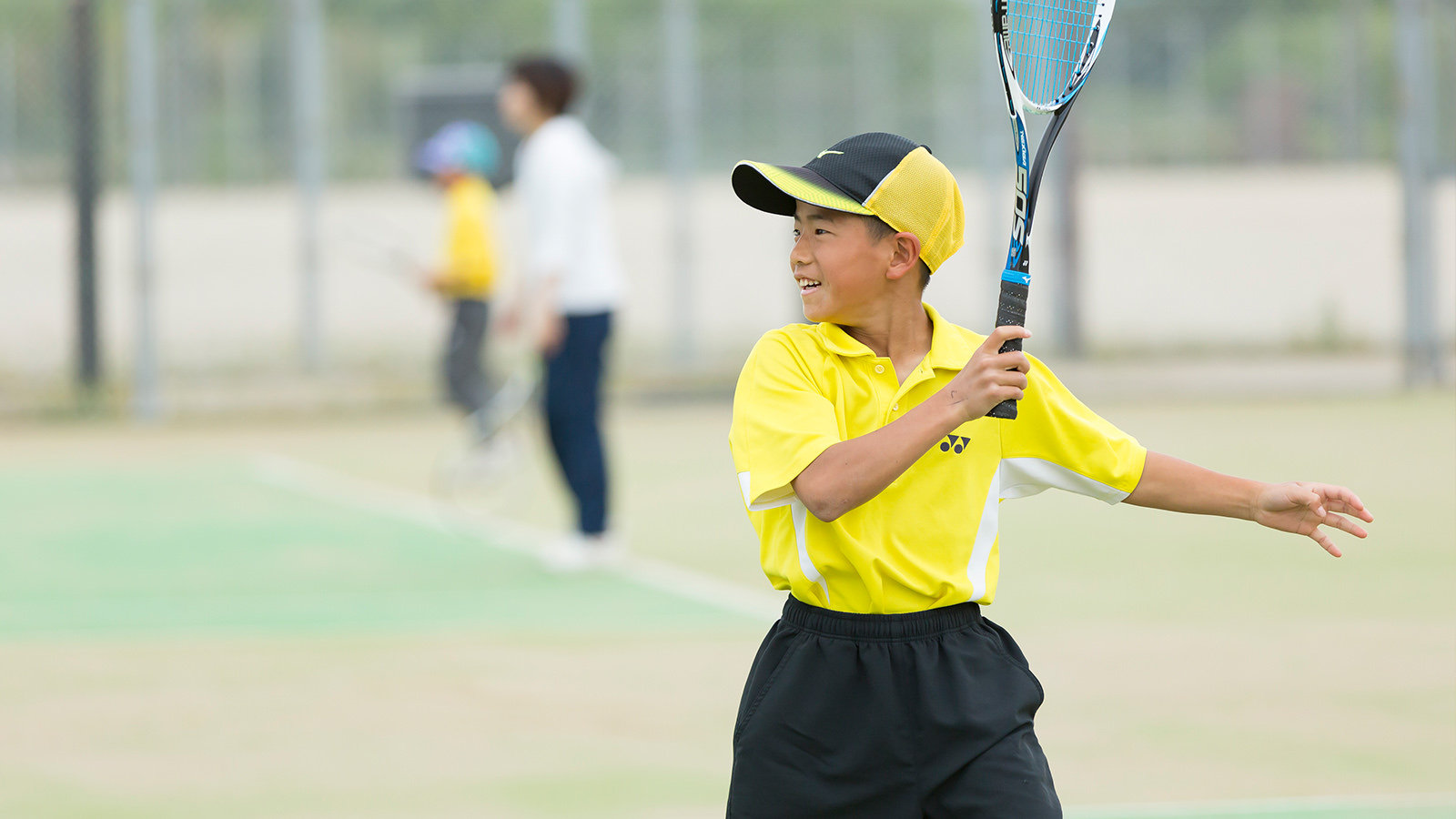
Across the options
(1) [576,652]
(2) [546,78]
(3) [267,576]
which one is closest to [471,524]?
(3) [267,576]

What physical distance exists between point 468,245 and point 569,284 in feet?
10.1

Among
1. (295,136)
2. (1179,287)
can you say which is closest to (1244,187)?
(1179,287)

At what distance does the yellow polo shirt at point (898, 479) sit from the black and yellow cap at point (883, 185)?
18 centimetres

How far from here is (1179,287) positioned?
1505 cm

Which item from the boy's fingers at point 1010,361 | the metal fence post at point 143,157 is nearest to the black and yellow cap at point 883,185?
the boy's fingers at point 1010,361

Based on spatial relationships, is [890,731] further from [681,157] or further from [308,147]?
[308,147]

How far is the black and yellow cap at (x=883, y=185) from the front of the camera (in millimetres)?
2574

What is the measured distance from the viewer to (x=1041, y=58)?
294 centimetres

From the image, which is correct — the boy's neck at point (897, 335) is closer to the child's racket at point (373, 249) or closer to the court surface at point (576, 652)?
the court surface at point (576, 652)

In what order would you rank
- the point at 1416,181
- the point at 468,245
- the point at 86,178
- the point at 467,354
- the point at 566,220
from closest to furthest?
the point at 566,220 < the point at 467,354 < the point at 468,245 < the point at 1416,181 < the point at 86,178

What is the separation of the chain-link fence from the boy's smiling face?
10.6 meters

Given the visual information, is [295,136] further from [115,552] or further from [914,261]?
[914,261]

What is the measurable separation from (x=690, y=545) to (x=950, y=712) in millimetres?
5075

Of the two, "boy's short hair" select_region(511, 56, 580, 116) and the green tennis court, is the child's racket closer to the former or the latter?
the green tennis court
